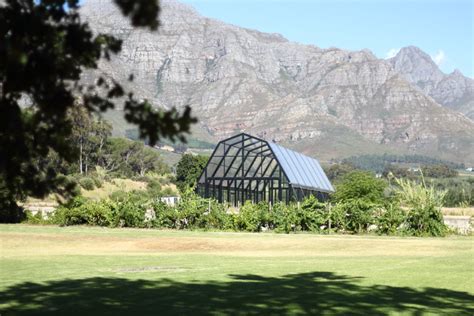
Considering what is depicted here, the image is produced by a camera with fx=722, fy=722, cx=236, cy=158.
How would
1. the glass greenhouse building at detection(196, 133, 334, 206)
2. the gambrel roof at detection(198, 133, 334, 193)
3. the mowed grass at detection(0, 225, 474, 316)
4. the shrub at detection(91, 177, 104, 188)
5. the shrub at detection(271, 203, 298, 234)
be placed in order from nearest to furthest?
the mowed grass at detection(0, 225, 474, 316) → the shrub at detection(271, 203, 298, 234) → the glass greenhouse building at detection(196, 133, 334, 206) → the gambrel roof at detection(198, 133, 334, 193) → the shrub at detection(91, 177, 104, 188)

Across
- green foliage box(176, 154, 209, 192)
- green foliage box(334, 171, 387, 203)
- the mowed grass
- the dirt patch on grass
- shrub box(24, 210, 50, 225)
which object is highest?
green foliage box(176, 154, 209, 192)

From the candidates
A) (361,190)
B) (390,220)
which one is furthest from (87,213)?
(361,190)

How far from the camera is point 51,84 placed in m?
6.86

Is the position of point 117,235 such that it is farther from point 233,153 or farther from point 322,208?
point 233,153

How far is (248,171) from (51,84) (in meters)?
40.3

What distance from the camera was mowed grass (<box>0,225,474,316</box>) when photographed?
11227 millimetres

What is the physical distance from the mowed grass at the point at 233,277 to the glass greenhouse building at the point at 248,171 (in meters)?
15.6

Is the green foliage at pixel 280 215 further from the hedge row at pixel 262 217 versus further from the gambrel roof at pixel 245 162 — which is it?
the gambrel roof at pixel 245 162

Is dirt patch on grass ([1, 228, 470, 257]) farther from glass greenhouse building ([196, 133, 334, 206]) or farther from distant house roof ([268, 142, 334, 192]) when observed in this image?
distant house roof ([268, 142, 334, 192])

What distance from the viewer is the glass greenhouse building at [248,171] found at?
45219 mm

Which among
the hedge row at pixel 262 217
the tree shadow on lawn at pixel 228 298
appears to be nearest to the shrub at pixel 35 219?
the hedge row at pixel 262 217

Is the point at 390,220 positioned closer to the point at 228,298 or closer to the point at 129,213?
the point at 129,213

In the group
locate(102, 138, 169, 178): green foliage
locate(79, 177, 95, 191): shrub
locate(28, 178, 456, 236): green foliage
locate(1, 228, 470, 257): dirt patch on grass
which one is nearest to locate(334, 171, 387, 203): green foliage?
locate(28, 178, 456, 236): green foliage

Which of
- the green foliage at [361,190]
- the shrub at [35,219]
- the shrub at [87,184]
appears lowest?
the shrub at [35,219]
